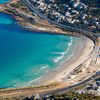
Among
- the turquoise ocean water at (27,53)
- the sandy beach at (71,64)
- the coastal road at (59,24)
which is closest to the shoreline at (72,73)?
the sandy beach at (71,64)

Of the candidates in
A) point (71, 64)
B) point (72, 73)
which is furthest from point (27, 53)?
point (72, 73)

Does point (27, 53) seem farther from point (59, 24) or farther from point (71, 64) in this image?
point (59, 24)

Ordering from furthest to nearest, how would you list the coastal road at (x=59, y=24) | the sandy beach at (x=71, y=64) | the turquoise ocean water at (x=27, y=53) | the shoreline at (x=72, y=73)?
the coastal road at (x=59, y=24) → the turquoise ocean water at (x=27, y=53) → the sandy beach at (x=71, y=64) → the shoreline at (x=72, y=73)

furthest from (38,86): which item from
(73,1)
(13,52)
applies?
(73,1)

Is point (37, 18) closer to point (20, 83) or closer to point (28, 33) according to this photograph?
point (28, 33)

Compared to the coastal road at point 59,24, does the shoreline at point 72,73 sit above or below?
below

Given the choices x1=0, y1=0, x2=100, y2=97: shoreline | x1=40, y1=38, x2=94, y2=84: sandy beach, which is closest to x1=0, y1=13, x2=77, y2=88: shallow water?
x1=40, y1=38, x2=94, y2=84: sandy beach

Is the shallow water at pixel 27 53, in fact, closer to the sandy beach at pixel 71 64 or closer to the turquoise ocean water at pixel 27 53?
the turquoise ocean water at pixel 27 53
